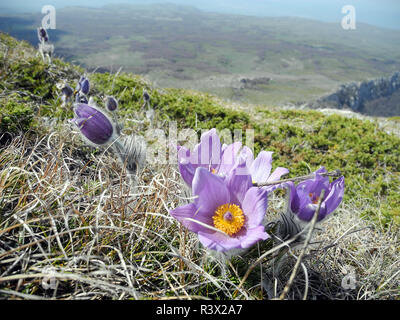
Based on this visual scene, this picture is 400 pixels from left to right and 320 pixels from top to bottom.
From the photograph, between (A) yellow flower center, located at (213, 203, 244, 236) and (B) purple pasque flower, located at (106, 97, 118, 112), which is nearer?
(A) yellow flower center, located at (213, 203, 244, 236)

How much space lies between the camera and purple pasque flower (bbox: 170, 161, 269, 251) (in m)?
1.31

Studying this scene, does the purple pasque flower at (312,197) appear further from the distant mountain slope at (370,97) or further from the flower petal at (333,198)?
the distant mountain slope at (370,97)

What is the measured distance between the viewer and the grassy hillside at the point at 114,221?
147 cm

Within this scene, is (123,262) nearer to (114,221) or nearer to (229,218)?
(114,221)

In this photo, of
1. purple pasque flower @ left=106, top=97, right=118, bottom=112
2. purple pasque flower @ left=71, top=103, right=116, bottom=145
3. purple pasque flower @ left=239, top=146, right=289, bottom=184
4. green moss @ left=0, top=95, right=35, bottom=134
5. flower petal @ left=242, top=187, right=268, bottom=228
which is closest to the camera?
flower petal @ left=242, top=187, right=268, bottom=228

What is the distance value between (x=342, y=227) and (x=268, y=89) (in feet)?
421

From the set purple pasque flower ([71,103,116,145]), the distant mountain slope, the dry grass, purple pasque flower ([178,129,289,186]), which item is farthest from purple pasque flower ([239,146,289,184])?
the distant mountain slope

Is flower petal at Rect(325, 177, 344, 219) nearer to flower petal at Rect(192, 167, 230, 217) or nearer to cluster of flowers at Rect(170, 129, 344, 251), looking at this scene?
cluster of flowers at Rect(170, 129, 344, 251)

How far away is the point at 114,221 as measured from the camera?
1826 mm

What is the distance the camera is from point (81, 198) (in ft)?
6.72

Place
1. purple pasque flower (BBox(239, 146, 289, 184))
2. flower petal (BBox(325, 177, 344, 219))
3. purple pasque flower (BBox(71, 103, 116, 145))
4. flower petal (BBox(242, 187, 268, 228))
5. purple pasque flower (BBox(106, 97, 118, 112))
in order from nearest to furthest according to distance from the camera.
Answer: flower petal (BBox(242, 187, 268, 228)) < flower petal (BBox(325, 177, 344, 219)) < purple pasque flower (BBox(239, 146, 289, 184)) < purple pasque flower (BBox(71, 103, 116, 145)) < purple pasque flower (BBox(106, 97, 118, 112))

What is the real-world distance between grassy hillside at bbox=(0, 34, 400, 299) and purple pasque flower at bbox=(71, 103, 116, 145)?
24 centimetres

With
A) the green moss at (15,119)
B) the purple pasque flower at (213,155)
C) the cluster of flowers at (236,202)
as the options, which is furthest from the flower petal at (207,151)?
the green moss at (15,119)
